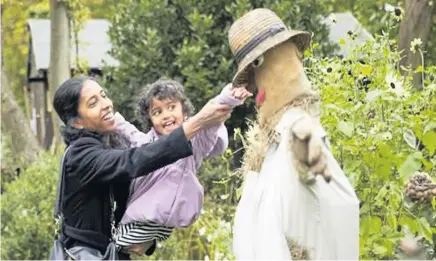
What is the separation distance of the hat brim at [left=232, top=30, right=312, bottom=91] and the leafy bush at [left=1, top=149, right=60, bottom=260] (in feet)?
15.4

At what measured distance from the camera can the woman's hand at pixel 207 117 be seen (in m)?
3.95

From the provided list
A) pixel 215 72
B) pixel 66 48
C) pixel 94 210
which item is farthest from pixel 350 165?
pixel 66 48

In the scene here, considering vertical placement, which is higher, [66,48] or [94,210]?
[66,48]

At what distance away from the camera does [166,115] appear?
14.9 ft

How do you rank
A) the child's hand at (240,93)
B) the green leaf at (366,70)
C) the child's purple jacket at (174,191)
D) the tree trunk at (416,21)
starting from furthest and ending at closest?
the tree trunk at (416,21) < the green leaf at (366,70) < the child's purple jacket at (174,191) < the child's hand at (240,93)

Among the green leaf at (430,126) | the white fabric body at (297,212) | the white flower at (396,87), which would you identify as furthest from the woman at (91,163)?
the green leaf at (430,126)

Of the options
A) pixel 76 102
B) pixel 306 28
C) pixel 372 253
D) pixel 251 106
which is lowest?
pixel 372 253

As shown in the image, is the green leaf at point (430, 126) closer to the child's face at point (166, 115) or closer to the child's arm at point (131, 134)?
the child's face at point (166, 115)

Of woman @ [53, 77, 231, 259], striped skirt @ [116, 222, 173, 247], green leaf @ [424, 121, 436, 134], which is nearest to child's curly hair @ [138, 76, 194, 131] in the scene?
woman @ [53, 77, 231, 259]

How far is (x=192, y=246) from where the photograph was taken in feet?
27.0

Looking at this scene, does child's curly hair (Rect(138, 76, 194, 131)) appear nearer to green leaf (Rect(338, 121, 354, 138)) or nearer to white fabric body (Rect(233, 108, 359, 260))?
green leaf (Rect(338, 121, 354, 138))

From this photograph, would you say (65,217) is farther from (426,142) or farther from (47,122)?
(47,122)

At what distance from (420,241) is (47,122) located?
55.9 feet

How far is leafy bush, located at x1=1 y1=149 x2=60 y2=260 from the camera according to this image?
8023 millimetres
